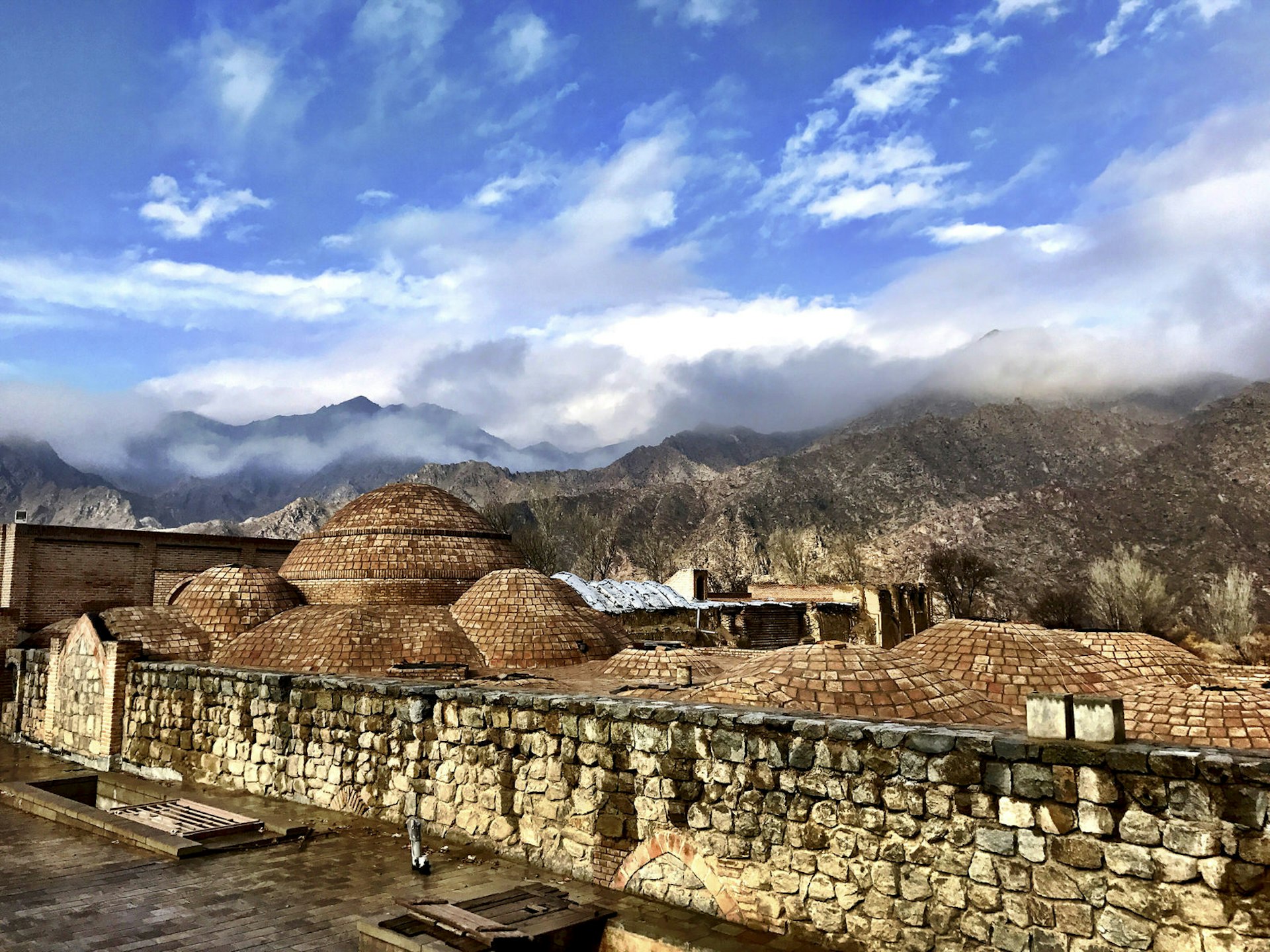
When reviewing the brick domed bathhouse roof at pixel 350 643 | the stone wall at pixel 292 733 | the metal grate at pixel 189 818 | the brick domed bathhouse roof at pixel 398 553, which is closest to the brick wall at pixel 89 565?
the brick domed bathhouse roof at pixel 398 553

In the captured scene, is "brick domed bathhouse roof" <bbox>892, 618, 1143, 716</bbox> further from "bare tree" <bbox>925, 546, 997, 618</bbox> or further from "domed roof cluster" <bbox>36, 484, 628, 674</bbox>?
"bare tree" <bbox>925, 546, 997, 618</bbox>

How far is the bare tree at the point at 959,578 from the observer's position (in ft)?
144

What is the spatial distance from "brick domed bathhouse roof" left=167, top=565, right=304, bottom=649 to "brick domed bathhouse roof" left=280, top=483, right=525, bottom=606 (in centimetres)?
68

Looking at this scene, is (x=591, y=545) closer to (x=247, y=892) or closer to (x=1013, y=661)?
(x=1013, y=661)

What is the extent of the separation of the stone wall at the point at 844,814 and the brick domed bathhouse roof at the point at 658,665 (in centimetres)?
465

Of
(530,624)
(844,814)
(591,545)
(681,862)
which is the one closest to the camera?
(844,814)

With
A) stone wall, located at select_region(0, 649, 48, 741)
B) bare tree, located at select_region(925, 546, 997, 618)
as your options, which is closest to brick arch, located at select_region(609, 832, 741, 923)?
stone wall, located at select_region(0, 649, 48, 741)

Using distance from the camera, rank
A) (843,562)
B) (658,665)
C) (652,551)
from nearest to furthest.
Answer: (658,665) < (843,562) < (652,551)

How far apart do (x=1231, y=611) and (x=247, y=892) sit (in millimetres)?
42704

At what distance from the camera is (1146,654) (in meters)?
11.3

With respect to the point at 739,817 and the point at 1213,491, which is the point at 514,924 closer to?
the point at 739,817

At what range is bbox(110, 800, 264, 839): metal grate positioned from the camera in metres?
7.73

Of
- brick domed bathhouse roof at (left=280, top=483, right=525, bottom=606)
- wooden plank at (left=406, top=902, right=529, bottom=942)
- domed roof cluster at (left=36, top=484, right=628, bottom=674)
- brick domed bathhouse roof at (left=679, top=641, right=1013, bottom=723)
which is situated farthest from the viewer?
brick domed bathhouse roof at (left=280, top=483, right=525, bottom=606)

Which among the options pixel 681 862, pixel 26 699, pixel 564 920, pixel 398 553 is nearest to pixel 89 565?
pixel 26 699
